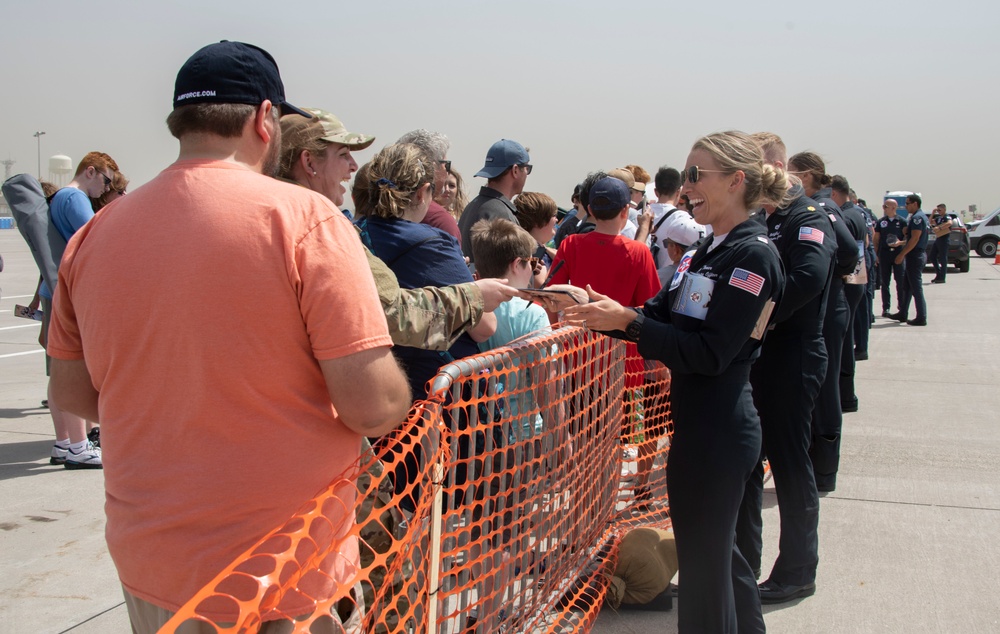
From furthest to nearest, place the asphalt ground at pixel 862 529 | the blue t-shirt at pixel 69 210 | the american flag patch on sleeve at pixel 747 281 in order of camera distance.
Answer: the blue t-shirt at pixel 69 210 < the asphalt ground at pixel 862 529 < the american flag patch on sleeve at pixel 747 281

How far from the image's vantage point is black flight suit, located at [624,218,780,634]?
8.51 feet

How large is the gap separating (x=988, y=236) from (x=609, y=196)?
3330 cm

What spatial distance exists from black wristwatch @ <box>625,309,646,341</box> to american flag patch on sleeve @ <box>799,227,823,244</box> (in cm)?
147

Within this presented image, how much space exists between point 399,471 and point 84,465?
147 inches

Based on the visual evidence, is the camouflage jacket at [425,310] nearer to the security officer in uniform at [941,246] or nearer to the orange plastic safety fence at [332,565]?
the orange plastic safety fence at [332,565]

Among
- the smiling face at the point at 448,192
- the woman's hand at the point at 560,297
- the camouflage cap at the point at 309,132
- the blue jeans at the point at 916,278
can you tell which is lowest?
the blue jeans at the point at 916,278

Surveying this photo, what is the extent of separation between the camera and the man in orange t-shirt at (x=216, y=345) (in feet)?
5.16

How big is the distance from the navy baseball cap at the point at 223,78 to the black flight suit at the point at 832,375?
13.2 ft

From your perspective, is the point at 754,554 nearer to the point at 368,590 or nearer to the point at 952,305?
the point at 368,590

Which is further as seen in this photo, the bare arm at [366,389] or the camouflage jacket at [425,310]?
the camouflage jacket at [425,310]

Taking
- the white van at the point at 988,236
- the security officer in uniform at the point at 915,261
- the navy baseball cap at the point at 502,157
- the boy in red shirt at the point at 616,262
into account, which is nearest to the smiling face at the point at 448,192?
the navy baseball cap at the point at 502,157

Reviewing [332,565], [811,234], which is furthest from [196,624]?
[811,234]

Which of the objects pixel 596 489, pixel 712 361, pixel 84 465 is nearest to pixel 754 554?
pixel 596 489

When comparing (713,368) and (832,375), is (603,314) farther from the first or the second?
(832,375)
